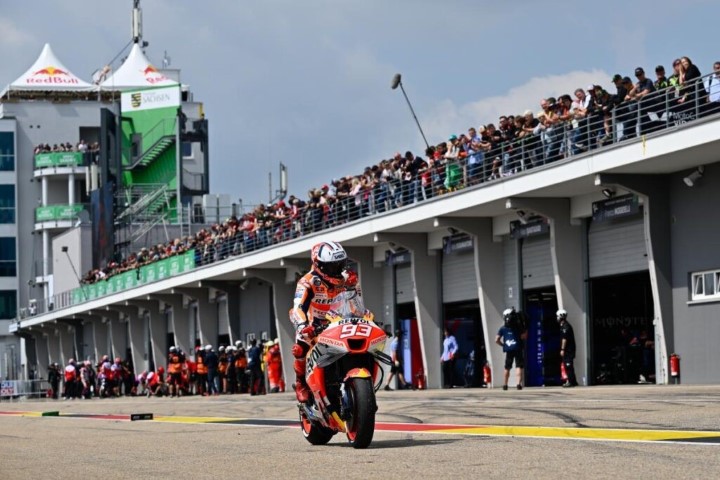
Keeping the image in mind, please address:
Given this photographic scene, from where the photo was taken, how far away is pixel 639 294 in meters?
27.2

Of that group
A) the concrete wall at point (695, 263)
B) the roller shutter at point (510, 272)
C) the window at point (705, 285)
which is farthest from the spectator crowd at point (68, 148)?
the window at point (705, 285)

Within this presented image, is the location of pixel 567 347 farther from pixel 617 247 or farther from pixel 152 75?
pixel 152 75

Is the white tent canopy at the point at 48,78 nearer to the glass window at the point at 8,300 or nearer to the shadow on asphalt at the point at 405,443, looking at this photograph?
the glass window at the point at 8,300

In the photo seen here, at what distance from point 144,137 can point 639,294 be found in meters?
55.5

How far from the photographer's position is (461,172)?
30047 mm

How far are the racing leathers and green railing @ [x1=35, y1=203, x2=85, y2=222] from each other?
7798 centimetres

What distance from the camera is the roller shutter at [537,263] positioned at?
2956cm

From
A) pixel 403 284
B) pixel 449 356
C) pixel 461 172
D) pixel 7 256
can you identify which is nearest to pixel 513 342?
pixel 461 172

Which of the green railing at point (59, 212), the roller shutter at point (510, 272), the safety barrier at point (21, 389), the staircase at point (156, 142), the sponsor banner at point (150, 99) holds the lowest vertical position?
the safety barrier at point (21, 389)

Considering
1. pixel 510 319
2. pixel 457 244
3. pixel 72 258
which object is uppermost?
pixel 72 258

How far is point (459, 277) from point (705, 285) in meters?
10.5

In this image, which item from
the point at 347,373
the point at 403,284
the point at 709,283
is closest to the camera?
the point at 347,373

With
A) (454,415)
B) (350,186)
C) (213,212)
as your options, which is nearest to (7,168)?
(213,212)

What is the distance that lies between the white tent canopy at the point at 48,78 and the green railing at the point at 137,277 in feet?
94.2
